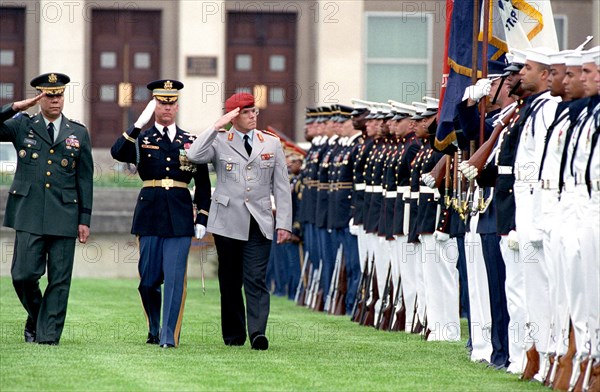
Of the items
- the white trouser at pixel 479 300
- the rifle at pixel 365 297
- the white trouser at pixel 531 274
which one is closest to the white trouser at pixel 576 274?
Answer: the white trouser at pixel 531 274

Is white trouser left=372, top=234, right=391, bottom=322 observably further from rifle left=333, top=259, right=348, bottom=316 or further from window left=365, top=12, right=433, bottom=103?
window left=365, top=12, right=433, bottom=103

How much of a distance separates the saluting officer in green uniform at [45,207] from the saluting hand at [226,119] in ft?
3.81

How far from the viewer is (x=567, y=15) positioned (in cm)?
3562

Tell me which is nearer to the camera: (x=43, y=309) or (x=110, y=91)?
(x=43, y=309)

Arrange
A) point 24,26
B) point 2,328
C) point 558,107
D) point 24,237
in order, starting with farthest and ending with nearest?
point 24,26
point 2,328
point 24,237
point 558,107

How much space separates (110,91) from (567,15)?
31.8ft

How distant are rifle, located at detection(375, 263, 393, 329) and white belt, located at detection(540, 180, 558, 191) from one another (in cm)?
599

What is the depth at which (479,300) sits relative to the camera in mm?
13242

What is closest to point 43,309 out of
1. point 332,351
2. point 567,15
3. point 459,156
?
point 332,351

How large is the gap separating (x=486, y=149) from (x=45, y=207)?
367 cm

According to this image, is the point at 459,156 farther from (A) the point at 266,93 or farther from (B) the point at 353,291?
(A) the point at 266,93

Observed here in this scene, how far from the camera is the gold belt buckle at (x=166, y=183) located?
14062 millimetres

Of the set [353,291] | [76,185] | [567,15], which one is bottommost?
[353,291]

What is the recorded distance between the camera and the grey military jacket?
1395cm
